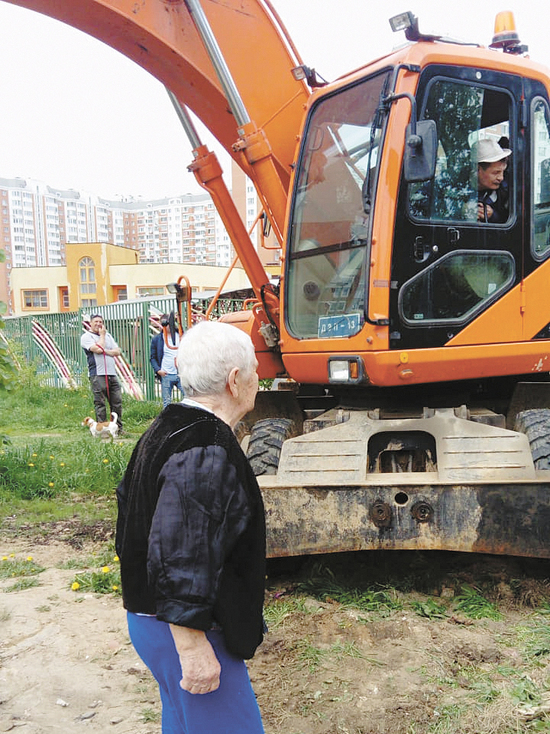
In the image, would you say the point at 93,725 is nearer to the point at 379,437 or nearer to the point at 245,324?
the point at 379,437

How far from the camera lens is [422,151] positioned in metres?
3.88

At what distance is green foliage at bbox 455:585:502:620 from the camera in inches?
149

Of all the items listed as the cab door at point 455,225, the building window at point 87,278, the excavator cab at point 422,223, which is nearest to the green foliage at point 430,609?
the excavator cab at point 422,223

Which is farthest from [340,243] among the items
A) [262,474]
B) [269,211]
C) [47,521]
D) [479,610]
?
[47,521]

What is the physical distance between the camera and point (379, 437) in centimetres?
430

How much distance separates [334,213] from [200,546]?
3000 millimetres

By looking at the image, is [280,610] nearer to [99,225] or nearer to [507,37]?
[507,37]

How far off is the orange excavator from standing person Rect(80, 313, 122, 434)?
219 inches

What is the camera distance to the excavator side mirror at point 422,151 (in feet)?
12.7

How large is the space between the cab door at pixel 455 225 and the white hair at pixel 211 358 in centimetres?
213

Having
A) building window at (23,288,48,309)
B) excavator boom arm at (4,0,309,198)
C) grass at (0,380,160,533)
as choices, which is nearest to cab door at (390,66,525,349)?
excavator boom arm at (4,0,309,198)

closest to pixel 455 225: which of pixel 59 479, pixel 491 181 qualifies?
pixel 491 181

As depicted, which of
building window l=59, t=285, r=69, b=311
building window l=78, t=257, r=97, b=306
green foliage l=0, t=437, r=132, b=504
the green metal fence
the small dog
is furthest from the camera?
building window l=59, t=285, r=69, b=311

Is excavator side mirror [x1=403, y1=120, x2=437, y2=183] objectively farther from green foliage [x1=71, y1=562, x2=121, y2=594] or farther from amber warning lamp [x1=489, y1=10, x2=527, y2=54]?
green foliage [x1=71, y1=562, x2=121, y2=594]
